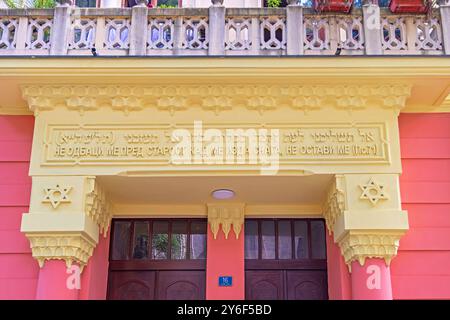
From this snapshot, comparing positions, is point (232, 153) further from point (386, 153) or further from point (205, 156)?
point (386, 153)

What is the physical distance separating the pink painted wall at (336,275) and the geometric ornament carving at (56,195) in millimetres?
3660

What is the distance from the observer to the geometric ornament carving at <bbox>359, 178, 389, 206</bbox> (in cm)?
668

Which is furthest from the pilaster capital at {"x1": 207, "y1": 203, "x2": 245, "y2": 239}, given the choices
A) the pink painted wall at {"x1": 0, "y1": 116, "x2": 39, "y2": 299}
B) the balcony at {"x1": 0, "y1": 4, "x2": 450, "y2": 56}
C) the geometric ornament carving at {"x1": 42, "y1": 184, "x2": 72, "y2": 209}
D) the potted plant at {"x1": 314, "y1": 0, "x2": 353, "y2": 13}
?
the potted plant at {"x1": 314, "y1": 0, "x2": 353, "y2": 13}

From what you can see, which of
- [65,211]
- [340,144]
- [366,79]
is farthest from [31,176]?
[366,79]

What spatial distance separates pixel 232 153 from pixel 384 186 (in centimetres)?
191

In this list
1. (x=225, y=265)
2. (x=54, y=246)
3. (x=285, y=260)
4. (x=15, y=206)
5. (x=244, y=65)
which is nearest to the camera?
(x=244, y=65)

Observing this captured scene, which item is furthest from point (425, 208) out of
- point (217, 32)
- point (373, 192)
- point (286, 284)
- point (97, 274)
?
point (97, 274)

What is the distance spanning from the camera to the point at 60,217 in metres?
6.68

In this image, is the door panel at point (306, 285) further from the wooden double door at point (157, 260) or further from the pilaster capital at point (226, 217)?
the wooden double door at point (157, 260)

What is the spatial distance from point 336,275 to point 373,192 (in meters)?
1.53

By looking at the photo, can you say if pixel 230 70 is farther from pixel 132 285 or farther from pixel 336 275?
pixel 132 285

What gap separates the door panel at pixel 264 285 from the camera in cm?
791

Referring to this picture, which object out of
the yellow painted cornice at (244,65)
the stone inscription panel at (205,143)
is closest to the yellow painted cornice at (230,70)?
the yellow painted cornice at (244,65)

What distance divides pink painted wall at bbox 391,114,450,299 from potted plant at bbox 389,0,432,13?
1.39 meters
